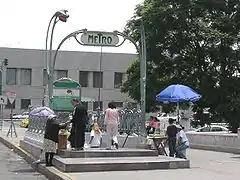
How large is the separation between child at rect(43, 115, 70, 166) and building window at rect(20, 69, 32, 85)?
209 feet

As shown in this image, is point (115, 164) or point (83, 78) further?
point (83, 78)

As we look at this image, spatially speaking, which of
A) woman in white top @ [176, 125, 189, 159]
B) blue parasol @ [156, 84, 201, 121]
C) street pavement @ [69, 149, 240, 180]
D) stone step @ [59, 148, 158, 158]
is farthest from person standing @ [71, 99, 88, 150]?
blue parasol @ [156, 84, 201, 121]

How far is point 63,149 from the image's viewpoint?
1755 cm

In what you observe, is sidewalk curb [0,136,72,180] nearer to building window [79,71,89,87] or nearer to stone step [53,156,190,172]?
stone step [53,156,190,172]

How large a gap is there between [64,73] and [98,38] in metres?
60.5

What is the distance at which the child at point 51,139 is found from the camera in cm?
1659

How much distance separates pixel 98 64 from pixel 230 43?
44.2 meters

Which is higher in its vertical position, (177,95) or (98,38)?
(98,38)

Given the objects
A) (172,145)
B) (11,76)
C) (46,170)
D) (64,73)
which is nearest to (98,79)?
(64,73)

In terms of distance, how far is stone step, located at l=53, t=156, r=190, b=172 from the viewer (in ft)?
48.6

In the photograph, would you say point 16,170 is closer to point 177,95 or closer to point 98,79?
point 177,95

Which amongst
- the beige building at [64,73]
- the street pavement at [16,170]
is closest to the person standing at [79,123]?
the street pavement at [16,170]

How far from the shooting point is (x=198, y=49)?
131ft

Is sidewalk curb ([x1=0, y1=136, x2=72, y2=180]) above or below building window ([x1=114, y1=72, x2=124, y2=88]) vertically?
below
